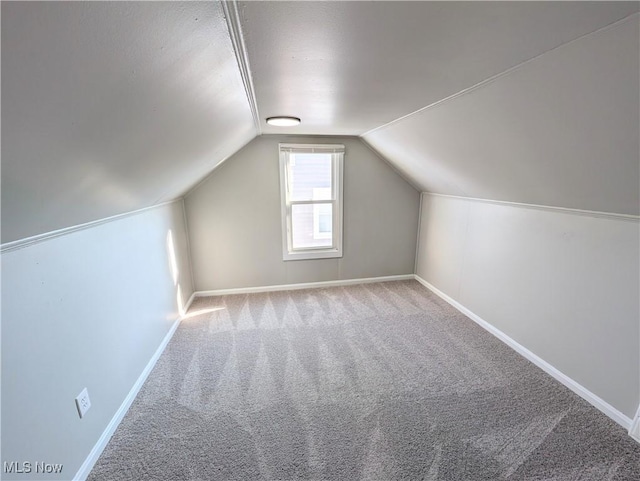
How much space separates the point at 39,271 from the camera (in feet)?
4.08

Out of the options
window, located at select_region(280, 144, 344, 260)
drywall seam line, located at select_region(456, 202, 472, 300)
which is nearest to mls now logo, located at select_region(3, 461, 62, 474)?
window, located at select_region(280, 144, 344, 260)

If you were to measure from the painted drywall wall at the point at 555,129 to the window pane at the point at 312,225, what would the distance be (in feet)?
4.77

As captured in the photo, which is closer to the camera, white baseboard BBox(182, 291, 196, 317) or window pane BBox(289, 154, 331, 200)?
white baseboard BBox(182, 291, 196, 317)

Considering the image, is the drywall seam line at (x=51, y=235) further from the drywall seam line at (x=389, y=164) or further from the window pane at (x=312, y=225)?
the drywall seam line at (x=389, y=164)

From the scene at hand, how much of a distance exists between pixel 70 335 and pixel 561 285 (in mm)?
3001

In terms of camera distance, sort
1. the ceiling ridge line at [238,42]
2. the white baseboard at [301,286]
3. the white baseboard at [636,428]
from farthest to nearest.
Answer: the white baseboard at [301,286]
the white baseboard at [636,428]
the ceiling ridge line at [238,42]

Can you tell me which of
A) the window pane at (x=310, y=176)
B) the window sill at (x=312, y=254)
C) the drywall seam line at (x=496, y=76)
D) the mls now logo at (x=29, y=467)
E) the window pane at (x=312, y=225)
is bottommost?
the mls now logo at (x=29, y=467)

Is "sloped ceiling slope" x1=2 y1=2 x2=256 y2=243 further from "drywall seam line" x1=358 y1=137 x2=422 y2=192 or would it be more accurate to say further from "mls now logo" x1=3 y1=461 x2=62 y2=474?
"drywall seam line" x1=358 y1=137 x2=422 y2=192

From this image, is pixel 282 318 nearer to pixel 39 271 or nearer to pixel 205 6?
pixel 39 271

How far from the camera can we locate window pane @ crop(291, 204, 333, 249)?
12.0ft

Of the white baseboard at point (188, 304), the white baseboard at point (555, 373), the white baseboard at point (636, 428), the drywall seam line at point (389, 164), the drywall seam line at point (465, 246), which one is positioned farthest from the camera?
the drywall seam line at point (389, 164)

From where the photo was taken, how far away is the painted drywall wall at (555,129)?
1.02 m

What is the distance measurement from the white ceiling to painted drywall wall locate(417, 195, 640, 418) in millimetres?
1357

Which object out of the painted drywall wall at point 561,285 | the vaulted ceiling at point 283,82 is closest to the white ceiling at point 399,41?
the vaulted ceiling at point 283,82
